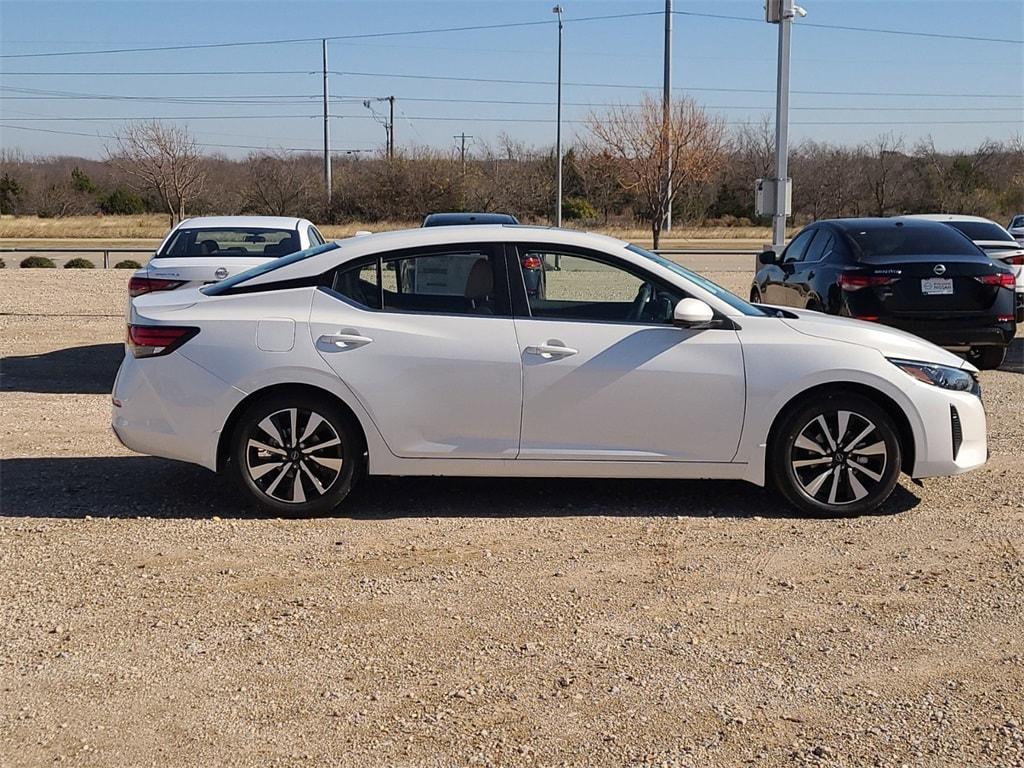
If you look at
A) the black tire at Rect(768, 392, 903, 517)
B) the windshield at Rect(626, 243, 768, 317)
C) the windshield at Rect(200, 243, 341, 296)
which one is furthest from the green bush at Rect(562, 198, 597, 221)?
the black tire at Rect(768, 392, 903, 517)

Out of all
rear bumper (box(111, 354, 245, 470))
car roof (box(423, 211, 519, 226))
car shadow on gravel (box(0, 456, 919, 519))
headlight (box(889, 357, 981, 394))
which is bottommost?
car shadow on gravel (box(0, 456, 919, 519))

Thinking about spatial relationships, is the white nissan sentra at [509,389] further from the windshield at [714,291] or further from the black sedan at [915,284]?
the black sedan at [915,284]

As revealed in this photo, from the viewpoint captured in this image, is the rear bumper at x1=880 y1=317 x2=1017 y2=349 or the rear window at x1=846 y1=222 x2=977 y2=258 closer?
the rear bumper at x1=880 y1=317 x2=1017 y2=349

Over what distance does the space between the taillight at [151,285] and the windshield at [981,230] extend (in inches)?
400

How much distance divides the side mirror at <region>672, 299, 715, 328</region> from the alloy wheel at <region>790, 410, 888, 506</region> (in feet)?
2.70

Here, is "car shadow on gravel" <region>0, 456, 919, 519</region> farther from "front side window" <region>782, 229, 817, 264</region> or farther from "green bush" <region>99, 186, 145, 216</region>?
"green bush" <region>99, 186, 145, 216</region>

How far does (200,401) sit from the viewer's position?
6695 mm

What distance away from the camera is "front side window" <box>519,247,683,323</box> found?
6.84m

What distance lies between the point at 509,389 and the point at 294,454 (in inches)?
47.9

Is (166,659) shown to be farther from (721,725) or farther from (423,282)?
(423,282)

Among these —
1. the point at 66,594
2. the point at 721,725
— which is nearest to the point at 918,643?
the point at 721,725

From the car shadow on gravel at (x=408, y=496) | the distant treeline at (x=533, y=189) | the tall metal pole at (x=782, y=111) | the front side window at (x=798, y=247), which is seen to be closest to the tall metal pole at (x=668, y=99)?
the distant treeline at (x=533, y=189)

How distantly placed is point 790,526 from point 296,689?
3.21 m

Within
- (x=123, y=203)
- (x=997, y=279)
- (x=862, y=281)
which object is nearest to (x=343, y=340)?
(x=862, y=281)
